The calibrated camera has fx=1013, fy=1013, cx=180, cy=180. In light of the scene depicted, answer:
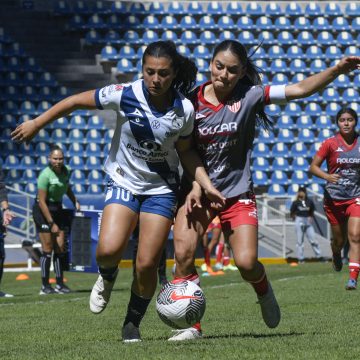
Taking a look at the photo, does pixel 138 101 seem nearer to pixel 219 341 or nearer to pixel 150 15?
pixel 219 341

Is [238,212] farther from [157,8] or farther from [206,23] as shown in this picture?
[157,8]

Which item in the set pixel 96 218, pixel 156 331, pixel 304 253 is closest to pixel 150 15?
pixel 304 253

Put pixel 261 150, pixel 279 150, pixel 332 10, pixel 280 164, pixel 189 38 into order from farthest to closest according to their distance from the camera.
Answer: pixel 332 10, pixel 189 38, pixel 279 150, pixel 261 150, pixel 280 164

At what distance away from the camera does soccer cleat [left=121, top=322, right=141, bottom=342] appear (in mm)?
7570

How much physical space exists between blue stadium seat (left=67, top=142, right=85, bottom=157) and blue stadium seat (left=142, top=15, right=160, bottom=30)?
4.83 m

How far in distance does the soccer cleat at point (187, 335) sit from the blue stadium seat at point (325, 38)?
24.4 meters

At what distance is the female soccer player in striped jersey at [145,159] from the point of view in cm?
735

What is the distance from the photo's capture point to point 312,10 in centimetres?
3169

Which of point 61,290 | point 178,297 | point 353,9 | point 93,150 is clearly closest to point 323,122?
point 353,9

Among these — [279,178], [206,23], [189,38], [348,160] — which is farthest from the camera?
[206,23]

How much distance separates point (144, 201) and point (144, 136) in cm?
51

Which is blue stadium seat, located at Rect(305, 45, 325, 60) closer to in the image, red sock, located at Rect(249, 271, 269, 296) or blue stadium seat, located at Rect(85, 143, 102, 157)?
blue stadium seat, located at Rect(85, 143, 102, 157)

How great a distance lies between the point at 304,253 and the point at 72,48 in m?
9.73

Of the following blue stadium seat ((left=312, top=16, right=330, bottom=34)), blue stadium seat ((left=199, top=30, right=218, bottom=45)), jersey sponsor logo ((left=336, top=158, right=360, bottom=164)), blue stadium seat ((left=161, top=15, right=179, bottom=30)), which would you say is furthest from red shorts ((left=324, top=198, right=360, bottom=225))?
blue stadium seat ((left=312, top=16, right=330, bottom=34))
